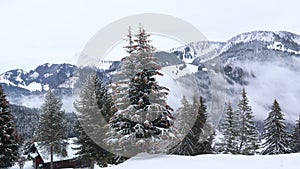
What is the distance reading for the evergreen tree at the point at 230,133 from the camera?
128 feet

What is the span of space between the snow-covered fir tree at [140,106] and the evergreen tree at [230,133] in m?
20.0

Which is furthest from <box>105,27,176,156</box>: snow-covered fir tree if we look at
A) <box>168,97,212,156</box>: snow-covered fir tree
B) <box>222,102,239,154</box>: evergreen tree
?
<box>222,102,239,154</box>: evergreen tree

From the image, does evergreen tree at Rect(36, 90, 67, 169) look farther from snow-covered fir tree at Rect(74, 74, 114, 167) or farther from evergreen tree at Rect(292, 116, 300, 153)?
evergreen tree at Rect(292, 116, 300, 153)

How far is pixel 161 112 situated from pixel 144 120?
1095mm

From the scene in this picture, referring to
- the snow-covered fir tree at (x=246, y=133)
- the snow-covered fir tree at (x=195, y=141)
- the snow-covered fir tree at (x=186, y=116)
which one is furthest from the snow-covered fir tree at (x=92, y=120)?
the snow-covered fir tree at (x=246, y=133)

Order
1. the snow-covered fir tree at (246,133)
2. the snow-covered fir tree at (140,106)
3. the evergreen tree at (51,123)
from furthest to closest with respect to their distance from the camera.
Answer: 1. the snow-covered fir tree at (246,133)
2. the evergreen tree at (51,123)
3. the snow-covered fir tree at (140,106)

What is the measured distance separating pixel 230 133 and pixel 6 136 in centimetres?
2397

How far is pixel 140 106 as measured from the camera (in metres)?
20.0

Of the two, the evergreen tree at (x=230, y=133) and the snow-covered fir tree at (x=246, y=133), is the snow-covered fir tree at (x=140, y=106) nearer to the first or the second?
the evergreen tree at (x=230, y=133)

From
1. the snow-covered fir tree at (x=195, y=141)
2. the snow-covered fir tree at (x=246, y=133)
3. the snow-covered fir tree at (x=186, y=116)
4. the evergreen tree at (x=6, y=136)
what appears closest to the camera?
the evergreen tree at (x=6, y=136)

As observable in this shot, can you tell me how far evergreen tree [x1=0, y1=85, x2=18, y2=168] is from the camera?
27594 millimetres

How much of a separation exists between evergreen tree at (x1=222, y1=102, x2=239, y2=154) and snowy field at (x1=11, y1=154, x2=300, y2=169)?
2292 centimetres

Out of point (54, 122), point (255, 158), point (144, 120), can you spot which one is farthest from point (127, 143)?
point (54, 122)

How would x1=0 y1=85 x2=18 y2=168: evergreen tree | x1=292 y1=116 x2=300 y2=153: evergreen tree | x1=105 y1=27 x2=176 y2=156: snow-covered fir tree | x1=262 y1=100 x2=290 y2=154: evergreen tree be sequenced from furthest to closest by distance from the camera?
x1=292 y1=116 x2=300 y2=153: evergreen tree → x1=262 y1=100 x2=290 y2=154: evergreen tree → x1=0 y1=85 x2=18 y2=168: evergreen tree → x1=105 y1=27 x2=176 y2=156: snow-covered fir tree
